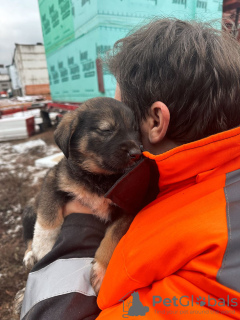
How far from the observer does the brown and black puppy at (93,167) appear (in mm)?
1536

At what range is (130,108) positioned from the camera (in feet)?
4.74

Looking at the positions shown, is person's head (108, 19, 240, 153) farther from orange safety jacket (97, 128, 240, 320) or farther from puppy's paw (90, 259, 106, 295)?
puppy's paw (90, 259, 106, 295)

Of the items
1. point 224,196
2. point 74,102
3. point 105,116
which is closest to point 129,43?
point 105,116

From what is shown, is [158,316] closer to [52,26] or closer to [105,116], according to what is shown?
[105,116]

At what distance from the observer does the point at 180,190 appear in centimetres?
114

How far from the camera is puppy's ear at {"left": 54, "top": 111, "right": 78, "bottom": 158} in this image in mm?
1746

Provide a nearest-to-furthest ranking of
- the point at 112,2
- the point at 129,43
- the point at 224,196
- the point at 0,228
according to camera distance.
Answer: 1. the point at 224,196
2. the point at 129,43
3. the point at 0,228
4. the point at 112,2

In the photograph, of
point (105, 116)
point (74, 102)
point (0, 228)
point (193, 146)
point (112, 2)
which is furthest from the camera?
point (74, 102)

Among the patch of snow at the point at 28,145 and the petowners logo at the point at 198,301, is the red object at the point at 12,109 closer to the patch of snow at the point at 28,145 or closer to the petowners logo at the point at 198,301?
the patch of snow at the point at 28,145

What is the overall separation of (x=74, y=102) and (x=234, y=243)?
5.77 metres

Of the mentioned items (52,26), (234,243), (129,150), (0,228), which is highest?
(52,26)

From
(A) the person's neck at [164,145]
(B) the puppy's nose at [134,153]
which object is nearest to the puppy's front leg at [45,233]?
(B) the puppy's nose at [134,153]

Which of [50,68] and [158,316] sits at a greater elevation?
[50,68]

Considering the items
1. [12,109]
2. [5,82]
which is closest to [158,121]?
[12,109]
